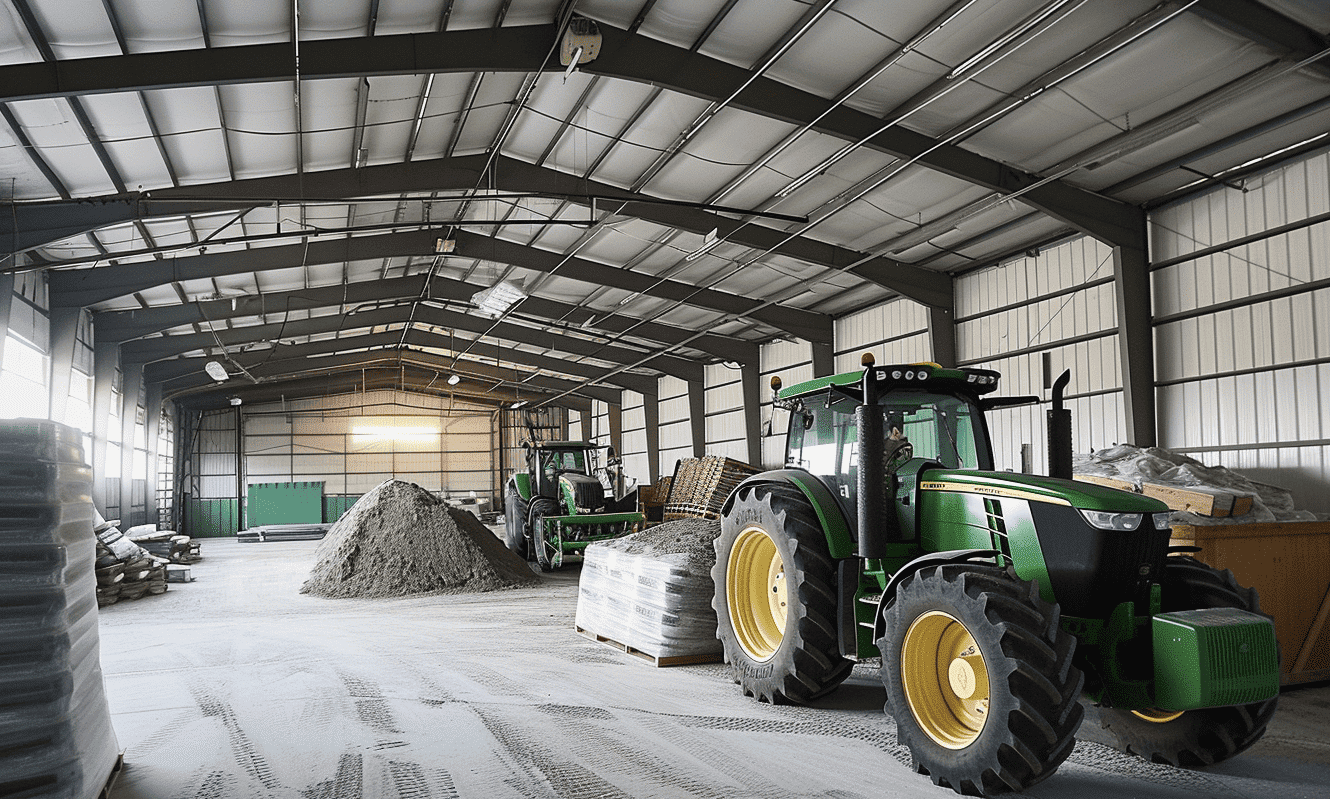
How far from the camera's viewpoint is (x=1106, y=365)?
14.6m

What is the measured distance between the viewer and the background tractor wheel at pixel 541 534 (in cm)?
1772

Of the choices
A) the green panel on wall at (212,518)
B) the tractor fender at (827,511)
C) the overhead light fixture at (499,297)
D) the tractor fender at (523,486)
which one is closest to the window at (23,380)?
the overhead light fixture at (499,297)

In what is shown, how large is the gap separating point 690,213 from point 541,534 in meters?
6.96

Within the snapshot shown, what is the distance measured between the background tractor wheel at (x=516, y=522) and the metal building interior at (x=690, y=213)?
3257mm

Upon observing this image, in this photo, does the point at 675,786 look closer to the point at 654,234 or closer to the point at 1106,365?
the point at 1106,365

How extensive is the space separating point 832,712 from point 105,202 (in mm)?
12196

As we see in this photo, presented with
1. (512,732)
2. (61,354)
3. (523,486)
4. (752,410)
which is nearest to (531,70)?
(512,732)

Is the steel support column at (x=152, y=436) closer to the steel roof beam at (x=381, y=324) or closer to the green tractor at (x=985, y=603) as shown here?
the steel roof beam at (x=381, y=324)

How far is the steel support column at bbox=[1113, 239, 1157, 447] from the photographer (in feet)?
44.5

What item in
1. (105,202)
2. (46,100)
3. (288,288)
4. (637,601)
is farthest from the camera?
(288,288)

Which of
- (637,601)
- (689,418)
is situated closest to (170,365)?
(689,418)

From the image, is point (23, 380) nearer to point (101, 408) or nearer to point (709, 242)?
point (101, 408)

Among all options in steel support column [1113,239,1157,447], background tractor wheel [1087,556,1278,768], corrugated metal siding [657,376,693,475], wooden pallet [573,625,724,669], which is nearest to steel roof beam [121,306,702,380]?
corrugated metal siding [657,376,693,475]

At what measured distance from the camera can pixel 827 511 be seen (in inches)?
254
